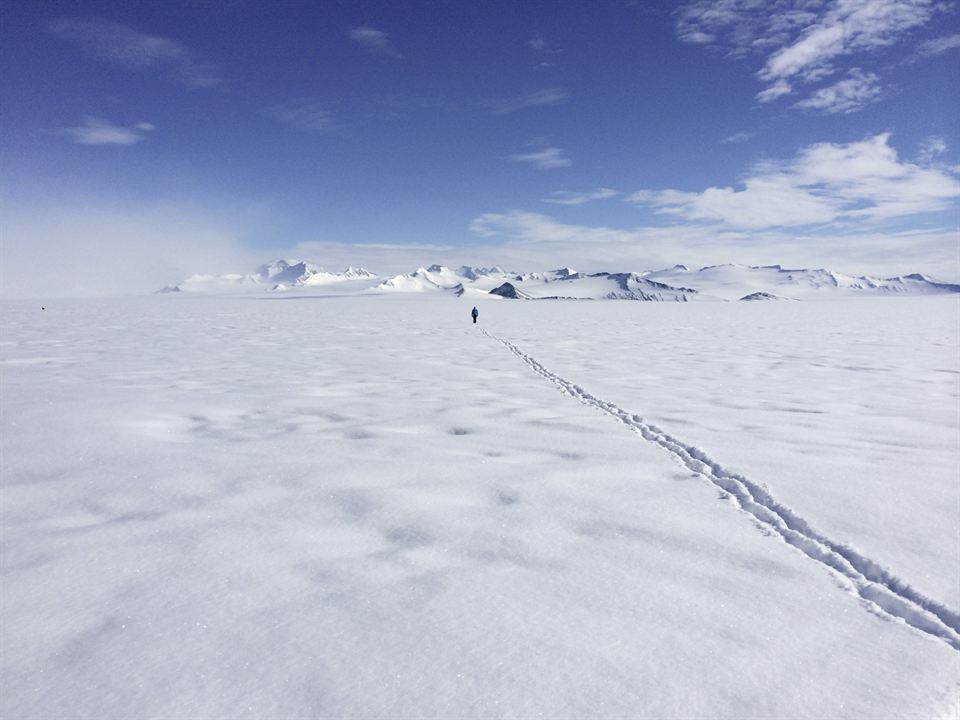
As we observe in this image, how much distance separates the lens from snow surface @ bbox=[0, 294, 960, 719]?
8.73 ft

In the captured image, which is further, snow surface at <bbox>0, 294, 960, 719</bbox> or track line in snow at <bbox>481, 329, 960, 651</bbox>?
track line in snow at <bbox>481, 329, 960, 651</bbox>

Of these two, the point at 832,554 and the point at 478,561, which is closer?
the point at 478,561

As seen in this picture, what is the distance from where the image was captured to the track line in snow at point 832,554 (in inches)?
127

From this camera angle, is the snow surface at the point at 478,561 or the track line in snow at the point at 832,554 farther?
the track line in snow at the point at 832,554

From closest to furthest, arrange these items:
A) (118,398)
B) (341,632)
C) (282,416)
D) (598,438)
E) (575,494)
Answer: (341,632) < (575,494) < (598,438) < (282,416) < (118,398)

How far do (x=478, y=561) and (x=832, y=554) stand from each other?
7.65 ft

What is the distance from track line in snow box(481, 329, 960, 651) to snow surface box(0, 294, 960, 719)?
21 mm

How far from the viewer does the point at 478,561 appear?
3.83 metres

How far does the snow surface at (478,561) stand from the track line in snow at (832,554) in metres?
0.02

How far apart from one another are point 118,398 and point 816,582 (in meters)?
9.84

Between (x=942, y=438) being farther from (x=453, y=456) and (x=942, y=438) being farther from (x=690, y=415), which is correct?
(x=453, y=456)

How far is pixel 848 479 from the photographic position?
5559 mm

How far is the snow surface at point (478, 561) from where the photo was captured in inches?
105

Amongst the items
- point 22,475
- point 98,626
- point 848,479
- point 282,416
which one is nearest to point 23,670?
point 98,626
